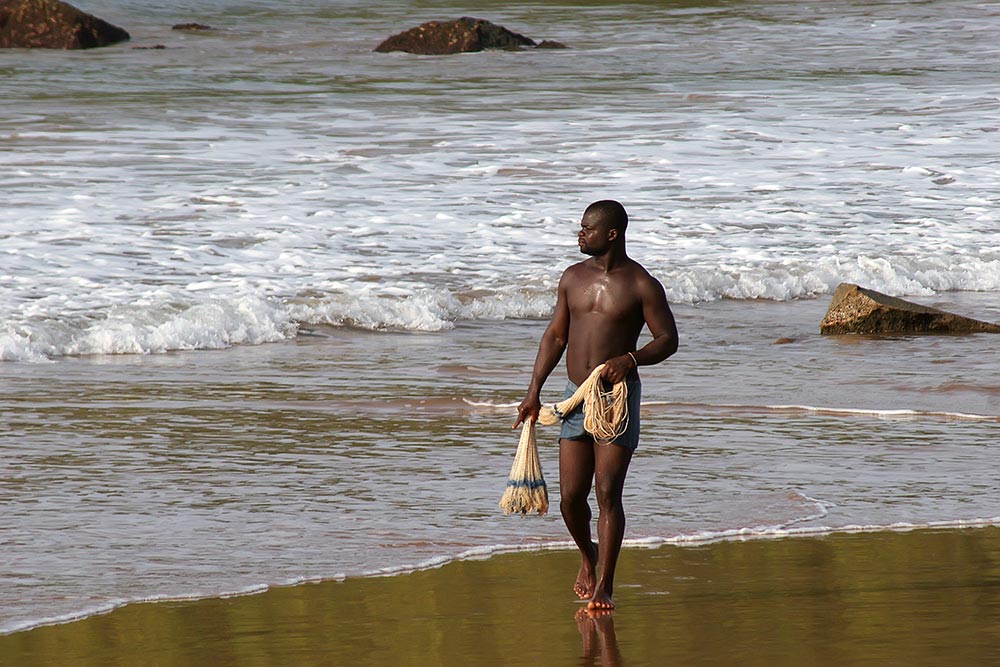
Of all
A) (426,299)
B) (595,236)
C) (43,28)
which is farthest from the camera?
(43,28)

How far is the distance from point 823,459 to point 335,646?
3.19 m

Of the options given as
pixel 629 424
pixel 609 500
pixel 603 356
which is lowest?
pixel 609 500

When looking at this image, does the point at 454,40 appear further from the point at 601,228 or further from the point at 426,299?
the point at 601,228

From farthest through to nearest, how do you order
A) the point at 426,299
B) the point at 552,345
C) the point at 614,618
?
1. the point at 426,299
2. the point at 552,345
3. the point at 614,618

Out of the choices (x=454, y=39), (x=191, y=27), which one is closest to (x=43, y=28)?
(x=191, y=27)

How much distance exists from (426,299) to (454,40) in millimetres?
23689

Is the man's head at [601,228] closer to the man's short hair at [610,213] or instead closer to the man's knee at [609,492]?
the man's short hair at [610,213]

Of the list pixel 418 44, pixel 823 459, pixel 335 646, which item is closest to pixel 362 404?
pixel 823 459

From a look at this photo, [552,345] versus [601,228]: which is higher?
[601,228]

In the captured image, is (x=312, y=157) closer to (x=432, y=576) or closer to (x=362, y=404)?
(x=362, y=404)

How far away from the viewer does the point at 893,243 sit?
50.6ft

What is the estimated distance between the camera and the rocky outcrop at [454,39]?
1373 inches

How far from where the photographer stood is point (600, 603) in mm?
4434

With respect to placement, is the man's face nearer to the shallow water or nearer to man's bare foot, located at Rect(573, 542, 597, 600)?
man's bare foot, located at Rect(573, 542, 597, 600)
